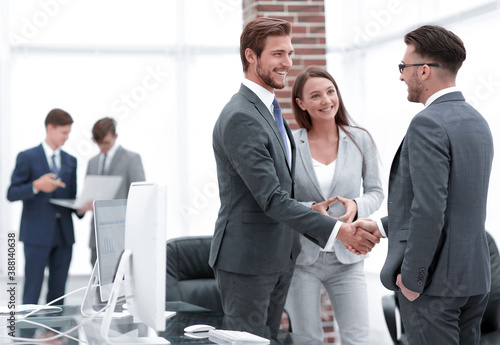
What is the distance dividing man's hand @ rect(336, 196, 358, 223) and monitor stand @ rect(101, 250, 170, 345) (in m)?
1.19

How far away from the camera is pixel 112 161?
5.00 metres

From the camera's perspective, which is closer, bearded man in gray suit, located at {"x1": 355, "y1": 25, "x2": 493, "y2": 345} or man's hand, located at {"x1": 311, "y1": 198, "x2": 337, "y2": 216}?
bearded man in gray suit, located at {"x1": 355, "y1": 25, "x2": 493, "y2": 345}

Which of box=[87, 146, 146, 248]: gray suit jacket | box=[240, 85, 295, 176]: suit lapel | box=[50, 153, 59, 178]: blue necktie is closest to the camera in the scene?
box=[240, 85, 295, 176]: suit lapel

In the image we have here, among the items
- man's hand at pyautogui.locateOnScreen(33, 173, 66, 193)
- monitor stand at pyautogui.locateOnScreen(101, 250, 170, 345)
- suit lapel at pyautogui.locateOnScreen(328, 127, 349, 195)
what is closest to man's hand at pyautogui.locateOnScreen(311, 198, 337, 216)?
suit lapel at pyautogui.locateOnScreen(328, 127, 349, 195)

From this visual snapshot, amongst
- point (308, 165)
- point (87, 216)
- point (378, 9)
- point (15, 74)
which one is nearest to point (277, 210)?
point (308, 165)

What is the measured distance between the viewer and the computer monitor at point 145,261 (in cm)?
177

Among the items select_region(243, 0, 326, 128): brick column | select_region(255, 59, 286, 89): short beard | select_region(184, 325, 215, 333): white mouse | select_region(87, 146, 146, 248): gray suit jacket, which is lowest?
select_region(184, 325, 215, 333): white mouse

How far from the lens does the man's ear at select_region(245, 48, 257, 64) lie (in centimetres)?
270

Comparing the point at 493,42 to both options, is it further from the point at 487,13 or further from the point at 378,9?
the point at 378,9

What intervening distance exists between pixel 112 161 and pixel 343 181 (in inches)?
96.4

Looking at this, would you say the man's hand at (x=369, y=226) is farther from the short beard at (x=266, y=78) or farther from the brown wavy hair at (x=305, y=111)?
the short beard at (x=266, y=78)

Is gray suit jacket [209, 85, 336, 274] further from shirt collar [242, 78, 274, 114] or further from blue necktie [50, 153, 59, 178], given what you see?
blue necktie [50, 153, 59, 178]

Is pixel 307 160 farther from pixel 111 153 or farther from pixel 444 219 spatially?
pixel 111 153

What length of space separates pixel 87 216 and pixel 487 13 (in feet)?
13.3
